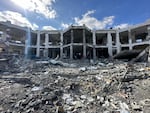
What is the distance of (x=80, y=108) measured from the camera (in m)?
4.23

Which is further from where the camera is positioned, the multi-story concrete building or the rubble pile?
the multi-story concrete building

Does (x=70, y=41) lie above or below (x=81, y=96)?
above

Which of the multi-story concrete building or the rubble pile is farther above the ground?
the multi-story concrete building

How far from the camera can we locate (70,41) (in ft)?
80.9

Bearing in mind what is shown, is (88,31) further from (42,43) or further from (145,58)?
(145,58)

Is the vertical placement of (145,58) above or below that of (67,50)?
below

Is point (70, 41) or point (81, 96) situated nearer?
point (81, 96)

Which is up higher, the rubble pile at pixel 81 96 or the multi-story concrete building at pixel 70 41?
the multi-story concrete building at pixel 70 41

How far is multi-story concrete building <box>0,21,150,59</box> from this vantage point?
2231cm

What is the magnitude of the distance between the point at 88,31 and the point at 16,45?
38.9 feet

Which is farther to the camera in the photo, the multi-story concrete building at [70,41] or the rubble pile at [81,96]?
the multi-story concrete building at [70,41]

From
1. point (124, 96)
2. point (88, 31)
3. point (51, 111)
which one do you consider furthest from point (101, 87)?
point (88, 31)

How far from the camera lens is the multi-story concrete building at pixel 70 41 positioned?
878 inches

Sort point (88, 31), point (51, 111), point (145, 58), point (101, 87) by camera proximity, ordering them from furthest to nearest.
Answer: point (88, 31), point (145, 58), point (101, 87), point (51, 111)
